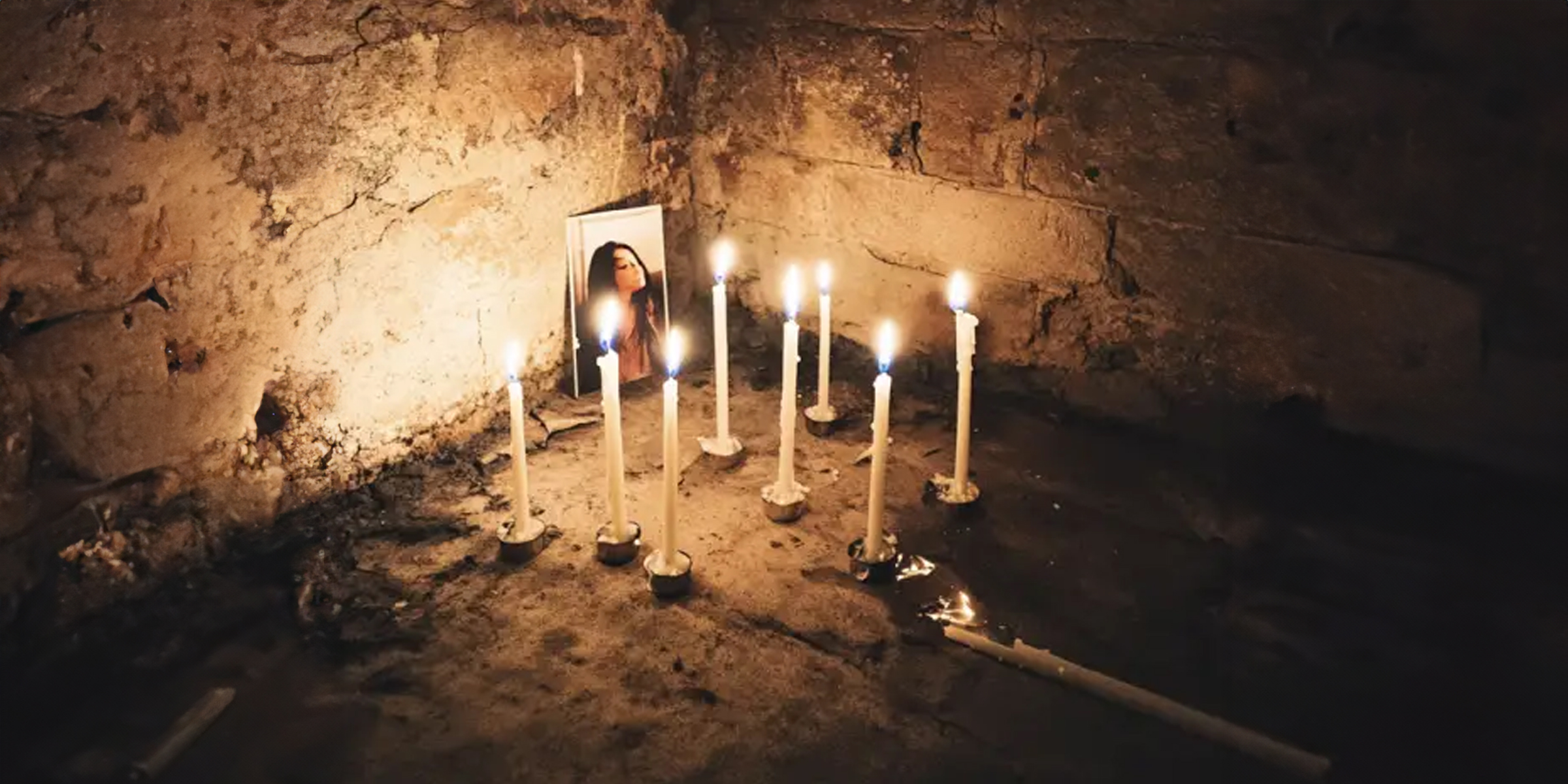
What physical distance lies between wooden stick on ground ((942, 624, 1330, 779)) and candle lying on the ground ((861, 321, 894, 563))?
0.24 meters

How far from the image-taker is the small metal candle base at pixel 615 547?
228 centimetres

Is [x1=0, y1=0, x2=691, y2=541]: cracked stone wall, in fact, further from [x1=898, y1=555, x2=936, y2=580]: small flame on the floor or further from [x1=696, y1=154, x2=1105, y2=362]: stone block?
[x1=898, y1=555, x2=936, y2=580]: small flame on the floor

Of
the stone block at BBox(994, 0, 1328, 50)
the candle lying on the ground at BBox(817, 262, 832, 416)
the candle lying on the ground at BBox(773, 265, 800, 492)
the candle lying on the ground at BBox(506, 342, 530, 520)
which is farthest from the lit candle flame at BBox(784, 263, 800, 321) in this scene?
the stone block at BBox(994, 0, 1328, 50)

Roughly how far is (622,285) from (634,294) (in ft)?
0.15

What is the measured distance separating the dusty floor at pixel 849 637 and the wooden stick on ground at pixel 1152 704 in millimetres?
24

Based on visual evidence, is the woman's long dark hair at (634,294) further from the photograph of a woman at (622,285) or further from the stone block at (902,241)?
the stone block at (902,241)

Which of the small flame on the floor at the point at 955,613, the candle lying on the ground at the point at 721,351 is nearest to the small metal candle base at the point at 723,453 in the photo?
the candle lying on the ground at the point at 721,351

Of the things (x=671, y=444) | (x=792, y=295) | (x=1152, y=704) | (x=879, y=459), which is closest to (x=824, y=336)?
(x=792, y=295)

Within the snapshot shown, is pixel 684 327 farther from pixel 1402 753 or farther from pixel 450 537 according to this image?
pixel 1402 753

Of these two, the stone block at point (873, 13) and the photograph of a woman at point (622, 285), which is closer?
the stone block at point (873, 13)

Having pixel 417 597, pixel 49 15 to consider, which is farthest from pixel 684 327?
pixel 49 15

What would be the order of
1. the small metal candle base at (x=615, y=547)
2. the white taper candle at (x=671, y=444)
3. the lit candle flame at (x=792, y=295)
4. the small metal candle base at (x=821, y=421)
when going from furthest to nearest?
the small metal candle base at (x=821, y=421) → the lit candle flame at (x=792, y=295) → the small metal candle base at (x=615, y=547) → the white taper candle at (x=671, y=444)

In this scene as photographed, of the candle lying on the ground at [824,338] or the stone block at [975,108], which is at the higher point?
the stone block at [975,108]

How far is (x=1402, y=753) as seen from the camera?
180 centimetres
